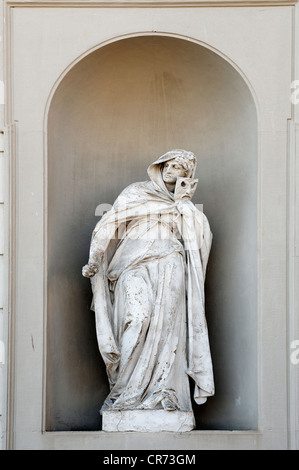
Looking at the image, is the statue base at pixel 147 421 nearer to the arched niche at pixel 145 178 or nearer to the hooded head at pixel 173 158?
the arched niche at pixel 145 178

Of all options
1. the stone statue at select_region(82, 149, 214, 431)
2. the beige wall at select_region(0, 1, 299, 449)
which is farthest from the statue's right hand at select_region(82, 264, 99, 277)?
the beige wall at select_region(0, 1, 299, 449)

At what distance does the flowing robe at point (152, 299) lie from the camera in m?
11.9

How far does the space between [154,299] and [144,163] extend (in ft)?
4.35

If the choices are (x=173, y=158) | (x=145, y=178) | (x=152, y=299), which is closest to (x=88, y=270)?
(x=152, y=299)

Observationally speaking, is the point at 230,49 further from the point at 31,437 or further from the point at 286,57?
the point at 31,437

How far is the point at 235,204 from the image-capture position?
12.5 metres

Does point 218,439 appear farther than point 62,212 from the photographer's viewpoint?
No

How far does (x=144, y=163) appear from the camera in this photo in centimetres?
1291

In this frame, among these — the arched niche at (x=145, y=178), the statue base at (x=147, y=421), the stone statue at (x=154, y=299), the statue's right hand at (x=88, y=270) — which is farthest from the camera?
the arched niche at (x=145, y=178)

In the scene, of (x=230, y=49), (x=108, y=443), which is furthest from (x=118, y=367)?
(x=230, y=49)

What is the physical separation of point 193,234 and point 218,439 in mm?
1460

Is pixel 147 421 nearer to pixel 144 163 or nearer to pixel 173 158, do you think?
pixel 173 158

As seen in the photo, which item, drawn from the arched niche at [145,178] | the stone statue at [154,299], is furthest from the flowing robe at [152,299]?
the arched niche at [145,178]

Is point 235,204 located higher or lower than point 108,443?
higher
